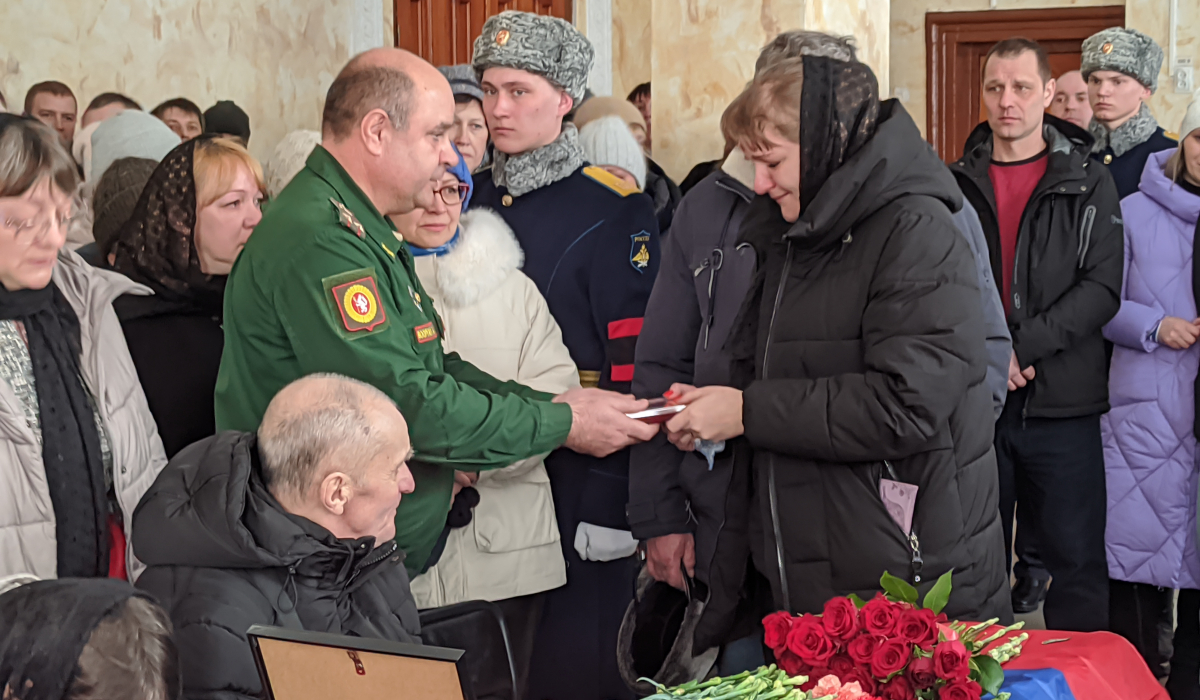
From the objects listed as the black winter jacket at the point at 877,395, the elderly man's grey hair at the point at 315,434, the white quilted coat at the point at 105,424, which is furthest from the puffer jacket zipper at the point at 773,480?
the white quilted coat at the point at 105,424

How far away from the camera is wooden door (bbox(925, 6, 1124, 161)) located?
854 centimetres

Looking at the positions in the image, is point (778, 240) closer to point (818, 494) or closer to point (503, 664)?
point (818, 494)

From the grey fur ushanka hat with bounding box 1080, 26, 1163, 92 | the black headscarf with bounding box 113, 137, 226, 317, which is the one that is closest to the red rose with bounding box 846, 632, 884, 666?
the black headscarf with bounding box 113, 137, 226, 317

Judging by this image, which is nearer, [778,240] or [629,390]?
[778,240]

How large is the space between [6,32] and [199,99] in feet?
3.57

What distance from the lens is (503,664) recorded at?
6.53 ft

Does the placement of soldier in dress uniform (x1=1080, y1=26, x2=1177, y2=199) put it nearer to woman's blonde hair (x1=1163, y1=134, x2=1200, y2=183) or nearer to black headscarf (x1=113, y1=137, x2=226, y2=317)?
woman's blonde hair (x1=1163, y1=134, x2=1200, y2=183)

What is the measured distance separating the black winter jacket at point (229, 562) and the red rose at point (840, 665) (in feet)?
2.27

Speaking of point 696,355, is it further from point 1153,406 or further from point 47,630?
point 1153,406

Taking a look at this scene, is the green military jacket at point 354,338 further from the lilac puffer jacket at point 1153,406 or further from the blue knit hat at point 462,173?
the lilac puffer jacket at point 1153,406

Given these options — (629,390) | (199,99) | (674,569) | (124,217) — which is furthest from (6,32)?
(674,569)

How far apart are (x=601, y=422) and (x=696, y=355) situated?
0.85 feet

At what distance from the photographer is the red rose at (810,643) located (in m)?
1.54

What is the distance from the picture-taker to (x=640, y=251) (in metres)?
2.76
